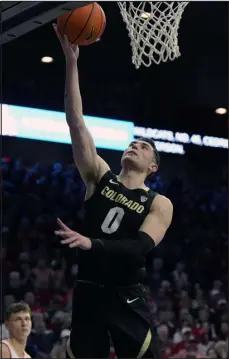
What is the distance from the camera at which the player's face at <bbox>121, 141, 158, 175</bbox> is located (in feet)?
12.7

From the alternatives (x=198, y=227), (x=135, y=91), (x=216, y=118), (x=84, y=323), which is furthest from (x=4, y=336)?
(x=216, y=118)

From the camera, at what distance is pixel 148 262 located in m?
11.3

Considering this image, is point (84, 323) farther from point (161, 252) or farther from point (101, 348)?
point (161, 252)

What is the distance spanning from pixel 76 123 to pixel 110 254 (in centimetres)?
68

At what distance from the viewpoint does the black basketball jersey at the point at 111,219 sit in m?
3.57

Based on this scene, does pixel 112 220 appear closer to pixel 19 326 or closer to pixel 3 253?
pixel 19 326

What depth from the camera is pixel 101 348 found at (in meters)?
3.53

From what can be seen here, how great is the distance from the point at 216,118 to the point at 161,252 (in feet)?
9.96

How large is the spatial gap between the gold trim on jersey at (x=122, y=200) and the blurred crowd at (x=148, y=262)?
381 centimetres

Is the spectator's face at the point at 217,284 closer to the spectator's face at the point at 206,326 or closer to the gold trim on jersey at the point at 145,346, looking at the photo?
the spectator's face at the point at 206,326

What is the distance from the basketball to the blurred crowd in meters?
4.16

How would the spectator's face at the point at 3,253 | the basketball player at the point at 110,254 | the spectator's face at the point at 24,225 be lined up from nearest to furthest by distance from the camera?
the basketball player at the point at 110,254 → the spectator's face at the point at 3,253 → the spectator's face at the point at 24,225

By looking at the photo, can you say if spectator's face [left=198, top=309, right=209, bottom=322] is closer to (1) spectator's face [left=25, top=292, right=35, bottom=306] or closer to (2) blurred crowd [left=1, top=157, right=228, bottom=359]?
(2) blurred crowd [left=1, top=157, right=228, bottom=359]

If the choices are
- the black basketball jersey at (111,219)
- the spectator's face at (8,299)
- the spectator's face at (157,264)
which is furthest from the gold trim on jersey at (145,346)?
the spectator's face at (157,264)
